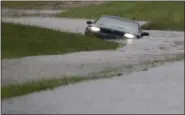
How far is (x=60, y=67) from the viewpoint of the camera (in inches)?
664

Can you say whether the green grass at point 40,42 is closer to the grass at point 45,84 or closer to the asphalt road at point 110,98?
the grass at point 45,84

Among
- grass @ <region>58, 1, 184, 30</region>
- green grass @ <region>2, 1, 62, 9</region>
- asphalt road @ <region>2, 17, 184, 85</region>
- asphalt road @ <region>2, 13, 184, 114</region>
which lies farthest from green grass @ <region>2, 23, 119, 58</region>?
green grass @ <region>2, 1, 62, 9</region>

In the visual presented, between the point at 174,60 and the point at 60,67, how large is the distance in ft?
13.8

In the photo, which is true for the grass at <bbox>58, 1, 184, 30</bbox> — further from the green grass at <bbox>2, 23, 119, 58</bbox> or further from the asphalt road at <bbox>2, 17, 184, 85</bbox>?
the asphalt road at <bbox>2, 17, 184, 85</bbox>

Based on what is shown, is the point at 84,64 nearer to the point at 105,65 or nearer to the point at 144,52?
the point at 105,65

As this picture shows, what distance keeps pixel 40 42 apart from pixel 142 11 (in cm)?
4665

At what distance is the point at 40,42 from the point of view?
2141cm

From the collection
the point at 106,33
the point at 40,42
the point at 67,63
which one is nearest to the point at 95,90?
the point at 67,63

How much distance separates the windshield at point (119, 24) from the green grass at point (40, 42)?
0.93 metres

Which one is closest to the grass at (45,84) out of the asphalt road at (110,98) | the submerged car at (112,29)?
the asphalt road at (110,98)

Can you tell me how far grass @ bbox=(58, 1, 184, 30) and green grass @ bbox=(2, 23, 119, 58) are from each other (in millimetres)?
33461

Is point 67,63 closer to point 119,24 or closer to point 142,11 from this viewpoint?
point 119,24

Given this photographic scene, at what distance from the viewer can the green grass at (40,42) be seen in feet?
65.1

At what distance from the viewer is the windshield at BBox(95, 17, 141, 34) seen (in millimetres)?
25750
